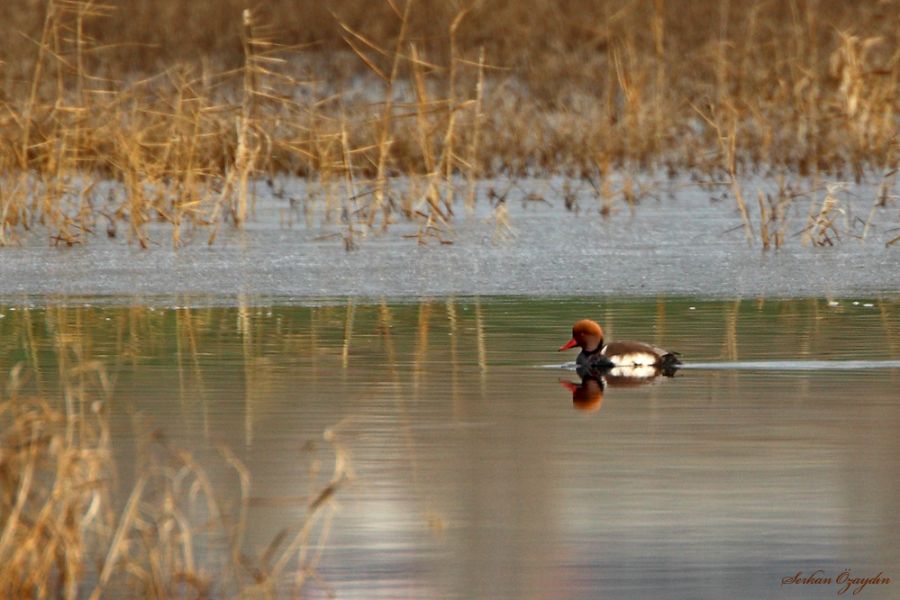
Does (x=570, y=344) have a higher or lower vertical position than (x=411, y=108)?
lower

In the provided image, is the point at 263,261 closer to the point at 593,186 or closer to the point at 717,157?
the point at 593,186

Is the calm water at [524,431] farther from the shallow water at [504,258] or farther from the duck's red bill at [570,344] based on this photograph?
the shallow water at [504,258]

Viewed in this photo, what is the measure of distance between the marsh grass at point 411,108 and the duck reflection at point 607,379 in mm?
4394

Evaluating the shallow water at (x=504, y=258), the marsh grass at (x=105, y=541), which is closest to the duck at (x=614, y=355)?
the shallow water at (x=504, y=258)

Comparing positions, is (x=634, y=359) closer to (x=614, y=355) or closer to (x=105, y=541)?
(x=614, y=355)

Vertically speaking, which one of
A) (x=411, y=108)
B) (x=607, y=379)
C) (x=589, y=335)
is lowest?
(x=607, y=379)

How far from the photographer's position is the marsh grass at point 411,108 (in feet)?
50.4

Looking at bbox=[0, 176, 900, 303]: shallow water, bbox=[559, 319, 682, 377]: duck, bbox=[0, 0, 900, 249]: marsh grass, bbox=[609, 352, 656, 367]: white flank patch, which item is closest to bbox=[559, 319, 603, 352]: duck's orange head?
bbox=[559, 319, 682, 377]: duck

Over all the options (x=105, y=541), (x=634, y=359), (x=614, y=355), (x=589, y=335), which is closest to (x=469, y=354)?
(x=589, y=335)

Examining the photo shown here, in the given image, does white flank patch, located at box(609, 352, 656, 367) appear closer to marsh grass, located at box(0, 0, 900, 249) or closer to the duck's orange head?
the duck's orange head

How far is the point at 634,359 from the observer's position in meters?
9.63

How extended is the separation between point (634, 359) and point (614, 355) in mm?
159

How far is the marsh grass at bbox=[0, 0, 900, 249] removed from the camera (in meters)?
15.4

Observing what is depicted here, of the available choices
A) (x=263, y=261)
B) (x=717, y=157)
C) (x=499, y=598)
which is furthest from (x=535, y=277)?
(x=499, y=598)
